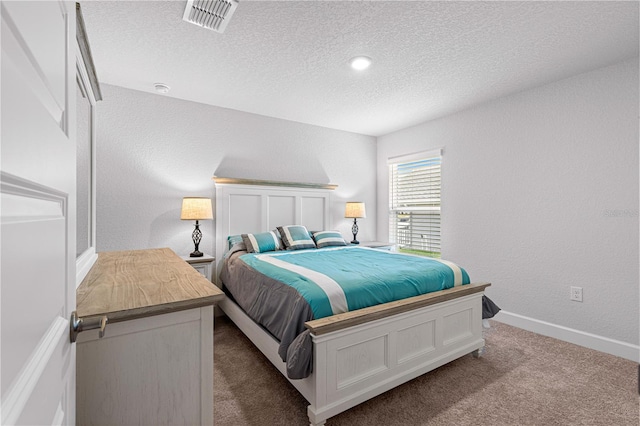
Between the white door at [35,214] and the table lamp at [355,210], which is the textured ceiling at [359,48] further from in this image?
the white door at [35,214]

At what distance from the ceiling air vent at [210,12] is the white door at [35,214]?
1.45 metres

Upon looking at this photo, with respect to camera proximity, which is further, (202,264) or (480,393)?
(202,264)

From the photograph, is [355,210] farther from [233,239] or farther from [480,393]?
[480,393]

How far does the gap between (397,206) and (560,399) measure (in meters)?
2.99

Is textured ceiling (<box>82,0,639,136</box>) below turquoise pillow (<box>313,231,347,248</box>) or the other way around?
the other way around

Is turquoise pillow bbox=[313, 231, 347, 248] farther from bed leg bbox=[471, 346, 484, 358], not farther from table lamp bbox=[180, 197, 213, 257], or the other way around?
bed leg bbox=[471, 346, 484, 358]

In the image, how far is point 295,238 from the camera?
3496mm

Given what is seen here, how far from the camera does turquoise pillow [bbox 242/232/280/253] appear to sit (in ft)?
10.5

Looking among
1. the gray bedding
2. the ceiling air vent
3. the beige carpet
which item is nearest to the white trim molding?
the gray bedding

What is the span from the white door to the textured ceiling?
1694 millimetres

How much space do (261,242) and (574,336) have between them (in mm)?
3087

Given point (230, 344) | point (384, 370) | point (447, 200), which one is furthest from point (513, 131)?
point (230, 344)

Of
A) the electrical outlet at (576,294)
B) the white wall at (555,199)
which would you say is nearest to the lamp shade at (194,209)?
the white wall at (555,199)

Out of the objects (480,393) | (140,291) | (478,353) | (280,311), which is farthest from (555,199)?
(140,291)
